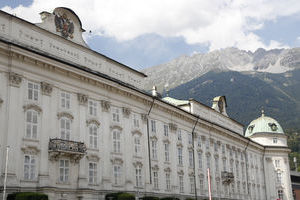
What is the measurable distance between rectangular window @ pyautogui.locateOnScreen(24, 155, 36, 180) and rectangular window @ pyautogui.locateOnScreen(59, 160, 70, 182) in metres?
2.99

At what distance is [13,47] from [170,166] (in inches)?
1066

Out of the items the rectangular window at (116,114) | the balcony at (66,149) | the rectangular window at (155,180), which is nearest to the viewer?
the balcony at (66,149)

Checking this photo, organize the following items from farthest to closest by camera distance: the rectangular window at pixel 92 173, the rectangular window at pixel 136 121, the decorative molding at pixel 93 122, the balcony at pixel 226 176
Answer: the balcony at pixel 226 176
the rectangular window at pixel 136 121
the decorative molding at pixel 93 122
the rectangular window at pixel 92 173

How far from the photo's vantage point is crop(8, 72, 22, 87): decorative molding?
34688 millimetres

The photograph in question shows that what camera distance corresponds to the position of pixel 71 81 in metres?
40.3

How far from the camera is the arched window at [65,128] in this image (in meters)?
38.5

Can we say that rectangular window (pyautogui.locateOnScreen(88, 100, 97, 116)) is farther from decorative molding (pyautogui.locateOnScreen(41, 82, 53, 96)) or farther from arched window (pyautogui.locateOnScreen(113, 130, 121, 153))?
decorative molding (pyautogui.locateOnScreen(41, 82, 53, 96))

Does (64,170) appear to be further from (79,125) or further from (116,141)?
(116,141)

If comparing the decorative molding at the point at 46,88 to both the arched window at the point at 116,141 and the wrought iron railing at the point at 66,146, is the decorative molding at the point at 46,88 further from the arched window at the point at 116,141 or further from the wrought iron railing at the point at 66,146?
the arched window at the point at 116,141

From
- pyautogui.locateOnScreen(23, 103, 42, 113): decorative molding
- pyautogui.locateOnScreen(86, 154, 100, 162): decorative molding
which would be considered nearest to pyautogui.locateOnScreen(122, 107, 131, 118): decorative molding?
pyautogui.locateOnScreen(86, 154, 100, 162): decorative molding

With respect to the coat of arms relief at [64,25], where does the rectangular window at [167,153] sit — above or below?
below

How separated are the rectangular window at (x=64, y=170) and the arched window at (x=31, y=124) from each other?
3647 millimetres

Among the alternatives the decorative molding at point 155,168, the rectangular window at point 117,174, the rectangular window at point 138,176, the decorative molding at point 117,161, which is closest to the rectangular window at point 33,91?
the decorative molding at point 117,161

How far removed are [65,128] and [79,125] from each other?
1.76 metres
